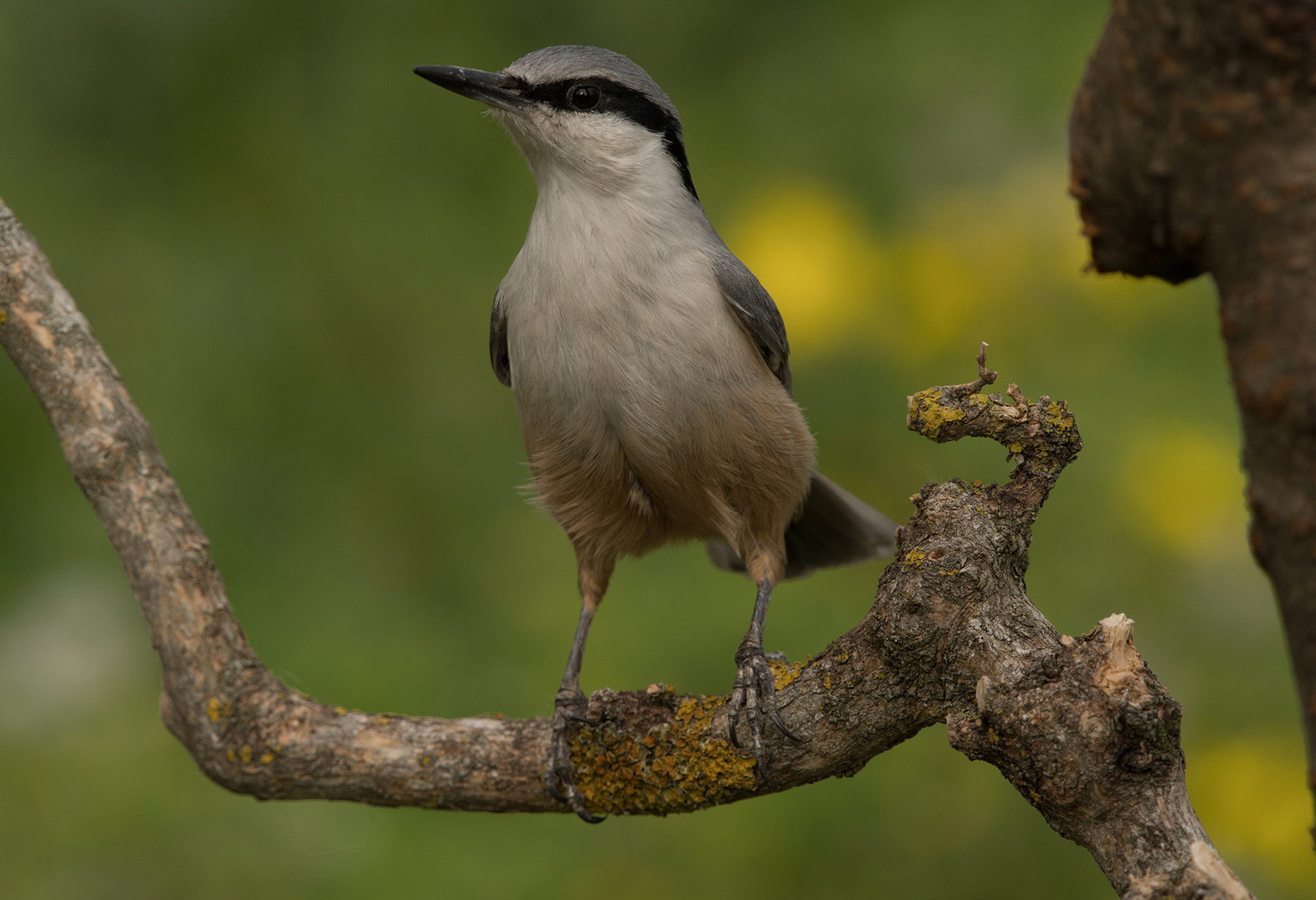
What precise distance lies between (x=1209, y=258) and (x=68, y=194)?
4.76 meters

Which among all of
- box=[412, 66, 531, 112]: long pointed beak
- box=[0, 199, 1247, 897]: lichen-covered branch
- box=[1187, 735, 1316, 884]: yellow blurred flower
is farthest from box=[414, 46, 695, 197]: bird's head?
box=[1187, 735, 1316, 884]: yellow blurred flower

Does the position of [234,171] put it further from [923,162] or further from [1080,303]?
[1080,303]

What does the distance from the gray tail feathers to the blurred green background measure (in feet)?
0.54

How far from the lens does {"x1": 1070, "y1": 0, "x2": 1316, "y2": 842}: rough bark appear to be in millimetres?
1200

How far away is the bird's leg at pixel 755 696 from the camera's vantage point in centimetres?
236

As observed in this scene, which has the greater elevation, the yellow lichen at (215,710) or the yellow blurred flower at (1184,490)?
the yellow blurred flower at (1184,490)

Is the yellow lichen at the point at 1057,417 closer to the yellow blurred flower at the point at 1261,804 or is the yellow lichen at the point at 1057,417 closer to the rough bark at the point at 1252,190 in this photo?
the rough bark at the point at 1252,190

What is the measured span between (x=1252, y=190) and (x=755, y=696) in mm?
1527

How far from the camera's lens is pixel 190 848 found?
11.6ft

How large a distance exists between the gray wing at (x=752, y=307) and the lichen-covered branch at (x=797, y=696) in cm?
95

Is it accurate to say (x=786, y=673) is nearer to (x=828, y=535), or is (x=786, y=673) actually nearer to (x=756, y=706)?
(x=756, y=706)

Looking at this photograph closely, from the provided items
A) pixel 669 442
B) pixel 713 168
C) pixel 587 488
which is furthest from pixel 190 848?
pixel 713 168

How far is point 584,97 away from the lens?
310 centimetres

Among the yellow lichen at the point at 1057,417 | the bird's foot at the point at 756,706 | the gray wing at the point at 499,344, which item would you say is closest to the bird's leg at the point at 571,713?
the bird's foot at the point at 756,706
